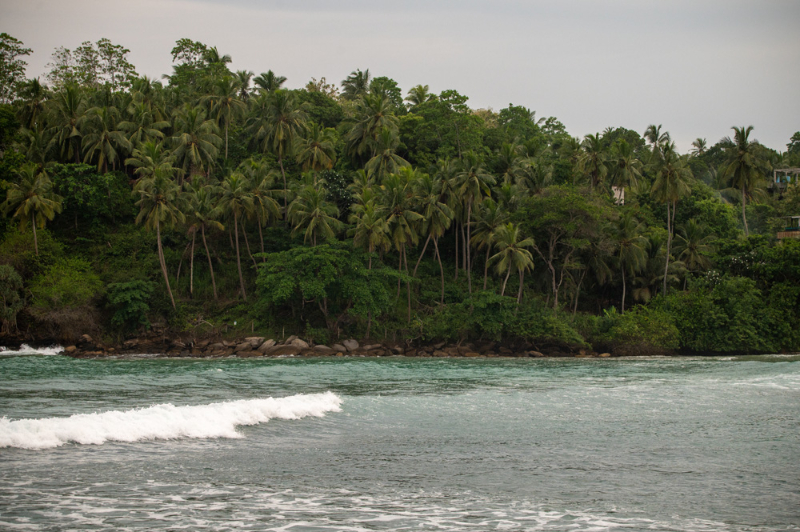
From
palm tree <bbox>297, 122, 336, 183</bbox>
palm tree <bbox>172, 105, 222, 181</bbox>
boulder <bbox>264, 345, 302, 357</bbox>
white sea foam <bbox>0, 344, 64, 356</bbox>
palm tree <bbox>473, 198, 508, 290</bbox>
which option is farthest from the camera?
palm tree <bbox>297, 122, 336, 183</bbox>

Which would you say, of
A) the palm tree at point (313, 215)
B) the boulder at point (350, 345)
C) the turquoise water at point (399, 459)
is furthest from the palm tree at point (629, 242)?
the turquoise water at point (399, 459)

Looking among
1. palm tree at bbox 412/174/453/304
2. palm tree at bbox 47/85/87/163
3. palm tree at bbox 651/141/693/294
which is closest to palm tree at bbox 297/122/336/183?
palm tree at bbox 412/174/453/304

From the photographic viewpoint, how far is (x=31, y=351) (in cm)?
3953

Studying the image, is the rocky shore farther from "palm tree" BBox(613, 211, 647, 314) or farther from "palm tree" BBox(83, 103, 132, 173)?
"palm tree" BBox(83, 103, 132, 173)

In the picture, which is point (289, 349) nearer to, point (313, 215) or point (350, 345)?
point (350, 345)

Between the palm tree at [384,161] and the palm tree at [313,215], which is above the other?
the palm tree at [384,161]

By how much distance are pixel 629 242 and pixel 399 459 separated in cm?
4083

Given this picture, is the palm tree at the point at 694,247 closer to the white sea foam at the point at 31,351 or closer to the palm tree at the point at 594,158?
the palm tree at the point at 594,158

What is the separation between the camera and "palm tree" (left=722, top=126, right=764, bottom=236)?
179ft

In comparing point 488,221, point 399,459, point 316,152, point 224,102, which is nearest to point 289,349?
point 488,221

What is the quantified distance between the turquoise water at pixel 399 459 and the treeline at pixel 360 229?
72.0 ft

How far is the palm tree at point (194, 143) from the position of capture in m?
50.1

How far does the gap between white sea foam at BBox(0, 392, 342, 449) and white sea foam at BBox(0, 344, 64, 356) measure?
94.3 ft

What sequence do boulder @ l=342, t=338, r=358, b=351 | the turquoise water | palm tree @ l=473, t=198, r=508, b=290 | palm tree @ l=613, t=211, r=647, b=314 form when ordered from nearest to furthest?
the turquoise water < boulder @ l=342, t=338, r=358, b=351 < palm tree @ l=473, t=198, r=508, b=290 < palm tree @ l=613, t=211, r=647, b=314
